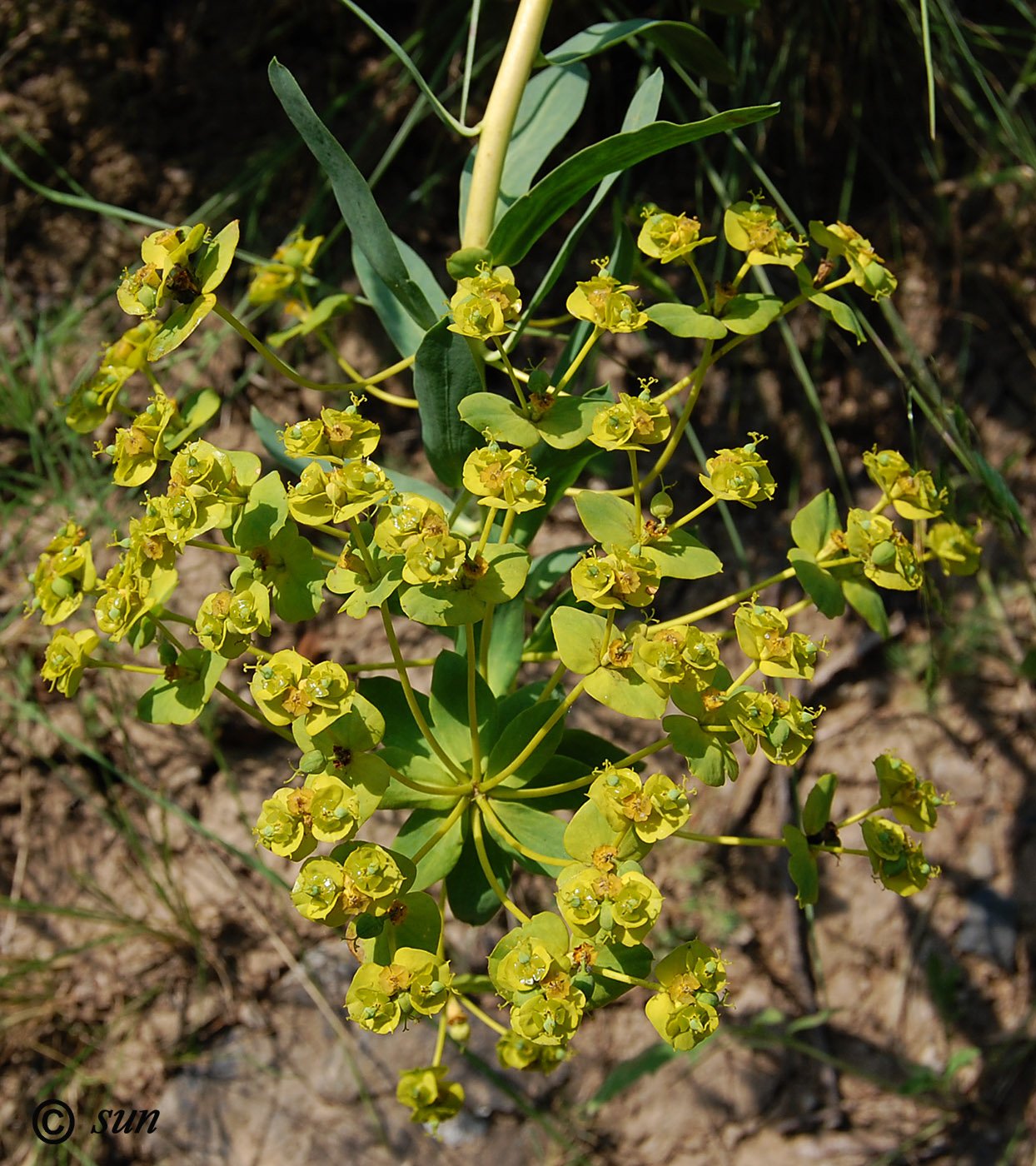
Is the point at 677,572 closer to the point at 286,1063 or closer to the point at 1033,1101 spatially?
the point at 286,1063

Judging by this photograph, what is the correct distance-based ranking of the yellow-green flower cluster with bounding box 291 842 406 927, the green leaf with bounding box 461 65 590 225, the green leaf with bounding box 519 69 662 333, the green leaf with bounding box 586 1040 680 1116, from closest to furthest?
the yellow-green flower cluster with bounding box 291 842 406 927, the green leaf with bounding box 519 69 662 333, the green leaf with bounding box 461 65 590 225, the green leaf with bounding box 586 1040 680 1116

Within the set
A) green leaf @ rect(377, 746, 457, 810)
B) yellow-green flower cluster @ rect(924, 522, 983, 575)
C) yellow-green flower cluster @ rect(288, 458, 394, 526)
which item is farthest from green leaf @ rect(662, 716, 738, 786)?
yellow-green flower cluster @ rect(924, 522, 983, 575)

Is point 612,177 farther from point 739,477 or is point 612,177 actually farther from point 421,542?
point 421,542

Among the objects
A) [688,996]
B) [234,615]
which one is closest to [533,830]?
[688,996]

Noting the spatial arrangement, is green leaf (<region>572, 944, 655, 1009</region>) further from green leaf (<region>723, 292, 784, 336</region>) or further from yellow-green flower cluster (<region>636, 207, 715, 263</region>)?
yellow-green flower cluster (<region>636, 207, 715, 263</region>)

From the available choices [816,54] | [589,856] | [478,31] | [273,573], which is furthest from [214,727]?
[816,54]

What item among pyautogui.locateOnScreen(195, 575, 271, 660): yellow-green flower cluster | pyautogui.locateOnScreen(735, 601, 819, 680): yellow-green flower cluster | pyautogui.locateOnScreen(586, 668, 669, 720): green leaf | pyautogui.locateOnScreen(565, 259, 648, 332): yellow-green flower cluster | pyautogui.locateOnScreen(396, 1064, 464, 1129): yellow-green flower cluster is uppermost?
pyautogui.locateOnScreen(565, 259, 648, 332): yellow-green flower cluster

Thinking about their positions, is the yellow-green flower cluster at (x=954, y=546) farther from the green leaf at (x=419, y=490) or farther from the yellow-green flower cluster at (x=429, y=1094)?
the yellow-green flower cluster at (x=429, y=1094)
